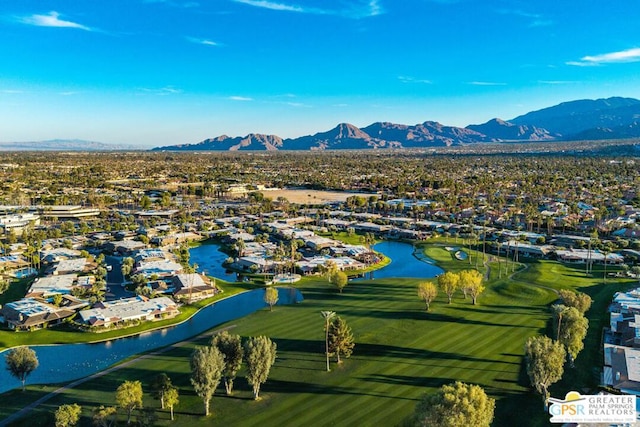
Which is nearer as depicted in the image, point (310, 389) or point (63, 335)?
point (310, 389)

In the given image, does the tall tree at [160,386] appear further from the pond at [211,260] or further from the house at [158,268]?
the pond at [211,260]

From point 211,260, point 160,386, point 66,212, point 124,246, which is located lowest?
point 211,260

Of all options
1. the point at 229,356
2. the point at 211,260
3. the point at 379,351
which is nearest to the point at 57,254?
the point at 211,260

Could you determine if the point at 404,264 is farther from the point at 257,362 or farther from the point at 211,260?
the point at 257,362

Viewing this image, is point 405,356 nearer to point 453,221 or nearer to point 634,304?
point 634,304

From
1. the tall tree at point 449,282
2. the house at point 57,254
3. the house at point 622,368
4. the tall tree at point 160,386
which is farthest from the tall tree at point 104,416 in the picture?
the house at point 57,254

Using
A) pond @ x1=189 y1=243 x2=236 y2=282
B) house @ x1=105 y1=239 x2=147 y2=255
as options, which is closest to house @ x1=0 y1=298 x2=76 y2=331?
pond @ x1=189 y1=243 x2=236 y2=282
